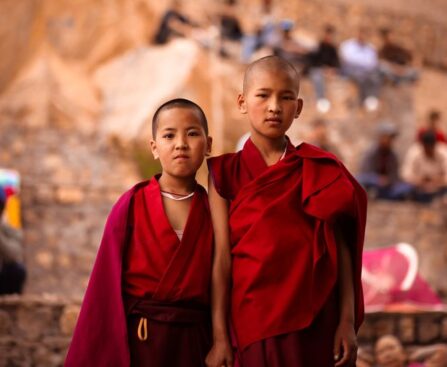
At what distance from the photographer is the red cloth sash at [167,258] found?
2.82 m

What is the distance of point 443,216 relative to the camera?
374 inches

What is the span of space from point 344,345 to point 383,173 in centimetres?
697

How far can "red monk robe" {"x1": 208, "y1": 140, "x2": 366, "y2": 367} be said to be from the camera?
8.94 ft

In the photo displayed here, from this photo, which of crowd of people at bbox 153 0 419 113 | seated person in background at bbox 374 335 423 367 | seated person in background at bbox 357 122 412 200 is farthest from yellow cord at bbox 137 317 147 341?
crowd of people at bbox 153 0 419 113

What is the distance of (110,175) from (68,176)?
47cm

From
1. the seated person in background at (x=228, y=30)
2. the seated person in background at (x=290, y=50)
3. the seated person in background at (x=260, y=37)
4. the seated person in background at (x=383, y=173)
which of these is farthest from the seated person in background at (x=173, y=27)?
the seated person in background at (x=383, y=173)

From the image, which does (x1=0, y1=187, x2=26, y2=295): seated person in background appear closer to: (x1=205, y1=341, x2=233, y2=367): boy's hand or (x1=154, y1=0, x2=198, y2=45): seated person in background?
(x1=205, y1=341, x2=233, y2=367): boy's hand

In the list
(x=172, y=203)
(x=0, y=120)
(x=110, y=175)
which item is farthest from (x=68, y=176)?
(x=172, y=203)

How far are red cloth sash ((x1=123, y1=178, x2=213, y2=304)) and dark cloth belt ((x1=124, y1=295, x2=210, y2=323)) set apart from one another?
22 mm

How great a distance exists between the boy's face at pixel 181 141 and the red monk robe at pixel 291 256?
19cm

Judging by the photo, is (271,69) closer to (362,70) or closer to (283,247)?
(283,247)

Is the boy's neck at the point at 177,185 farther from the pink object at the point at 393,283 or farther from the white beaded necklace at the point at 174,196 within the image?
the pink object at the point at 393,283

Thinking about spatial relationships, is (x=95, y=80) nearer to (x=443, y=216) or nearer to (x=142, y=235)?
(x=443, y=216)

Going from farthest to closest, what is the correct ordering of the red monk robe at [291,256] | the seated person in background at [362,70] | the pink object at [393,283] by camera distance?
1. the seated person in background at [362,70]
2. the pink object at [393,283]
3. the red monk robe at [291,256]
